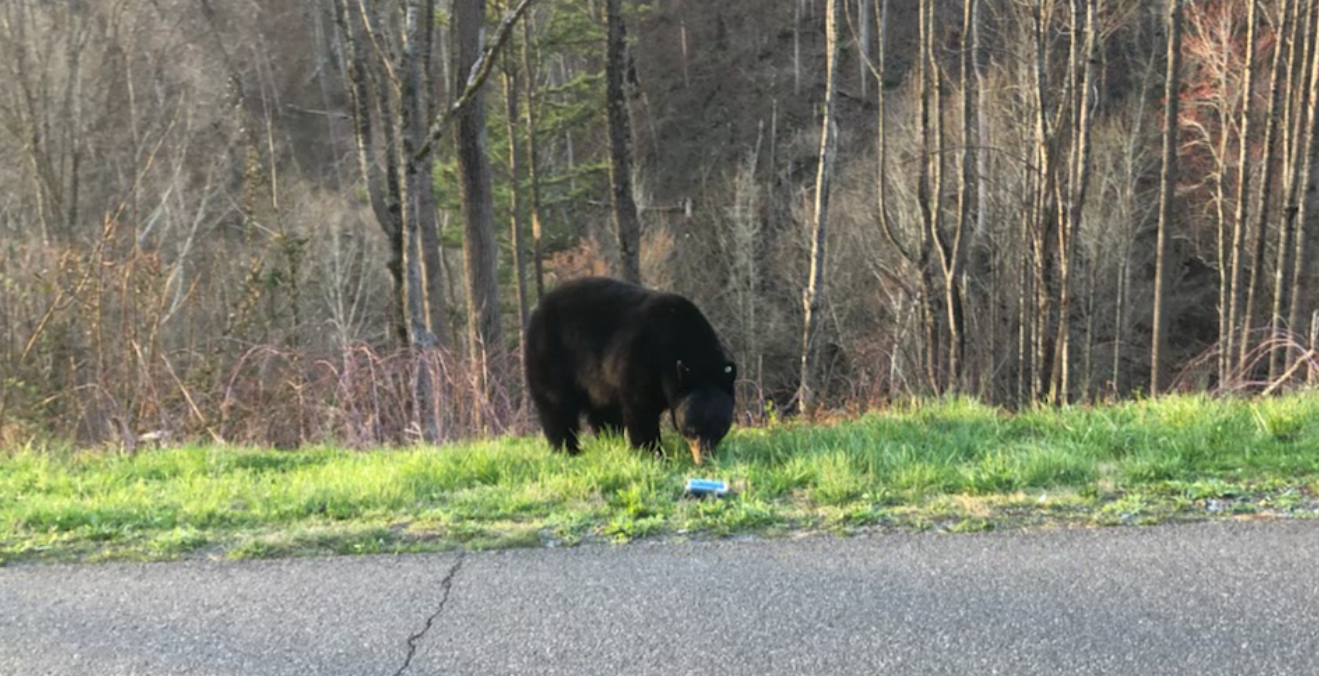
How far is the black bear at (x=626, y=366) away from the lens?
6.21 metres

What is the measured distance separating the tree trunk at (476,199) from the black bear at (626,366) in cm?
433

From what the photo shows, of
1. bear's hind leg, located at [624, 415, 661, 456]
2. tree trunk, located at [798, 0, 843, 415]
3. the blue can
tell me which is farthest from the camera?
tree trunk, located at [798, 0, 843, 415]

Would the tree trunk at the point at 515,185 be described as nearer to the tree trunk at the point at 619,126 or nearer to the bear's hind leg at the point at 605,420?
the tree trunk at the point at 619,126

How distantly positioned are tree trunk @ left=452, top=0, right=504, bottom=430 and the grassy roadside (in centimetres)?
527

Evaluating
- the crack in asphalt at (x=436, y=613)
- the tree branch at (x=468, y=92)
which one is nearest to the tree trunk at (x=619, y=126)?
the tree branch at (x=468, y=92)

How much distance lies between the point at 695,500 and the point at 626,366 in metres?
1.49

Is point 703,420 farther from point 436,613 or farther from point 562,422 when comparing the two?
point 436,613

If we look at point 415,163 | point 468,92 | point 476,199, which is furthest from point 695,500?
point 476,199

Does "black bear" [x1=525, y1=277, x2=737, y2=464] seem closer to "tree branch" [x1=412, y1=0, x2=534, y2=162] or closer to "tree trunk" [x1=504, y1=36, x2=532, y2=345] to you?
"tree branch" [x1=412, y1=0, x2=534, y2=162]

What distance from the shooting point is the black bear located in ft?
20.4

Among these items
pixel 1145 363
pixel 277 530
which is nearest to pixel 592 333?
pixel 277 530

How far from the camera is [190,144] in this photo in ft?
92.0

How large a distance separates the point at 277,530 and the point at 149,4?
24.0 meters

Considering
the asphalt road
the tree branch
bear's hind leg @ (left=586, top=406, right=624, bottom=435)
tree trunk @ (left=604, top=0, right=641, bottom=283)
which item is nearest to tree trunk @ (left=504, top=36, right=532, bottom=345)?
tree trunk @ (left=604, top=0, right=641, bottom=283)
